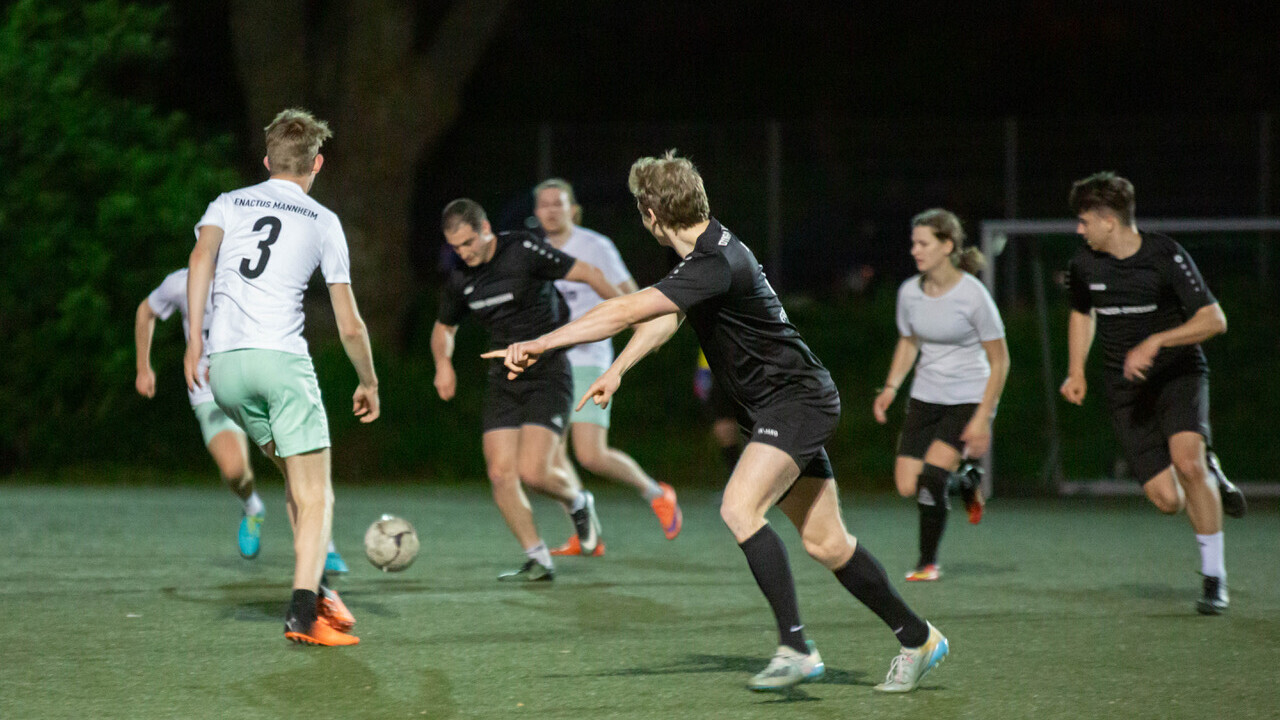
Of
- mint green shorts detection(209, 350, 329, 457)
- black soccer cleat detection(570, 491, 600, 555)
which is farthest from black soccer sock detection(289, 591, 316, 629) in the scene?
black soccer cleat detection(570, 491, 600, 555)

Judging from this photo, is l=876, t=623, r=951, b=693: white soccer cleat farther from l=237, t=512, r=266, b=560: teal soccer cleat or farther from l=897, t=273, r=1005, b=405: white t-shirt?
l=237, t=512, r=266, b=560: teal soccer cleat

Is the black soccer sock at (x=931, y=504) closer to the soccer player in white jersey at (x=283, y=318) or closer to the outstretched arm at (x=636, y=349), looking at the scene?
the outstretched arm at (x=636, y=349)

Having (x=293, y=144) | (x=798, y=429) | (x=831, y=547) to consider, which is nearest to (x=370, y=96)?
(x=293, y=144)

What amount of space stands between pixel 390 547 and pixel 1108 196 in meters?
3.75

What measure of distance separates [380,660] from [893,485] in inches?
322

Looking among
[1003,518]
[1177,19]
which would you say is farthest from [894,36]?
[1003,518]

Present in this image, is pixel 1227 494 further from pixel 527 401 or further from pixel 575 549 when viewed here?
pixel 575 549

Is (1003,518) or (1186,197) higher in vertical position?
(1186,197)

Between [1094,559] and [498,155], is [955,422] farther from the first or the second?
[498,155]

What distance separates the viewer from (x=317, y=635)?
6000 mm

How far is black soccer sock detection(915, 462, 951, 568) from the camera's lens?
7.94m

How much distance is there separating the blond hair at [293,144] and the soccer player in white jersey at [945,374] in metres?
3.25

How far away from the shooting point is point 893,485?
13375mm

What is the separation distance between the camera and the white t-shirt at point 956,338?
26.0 ft
